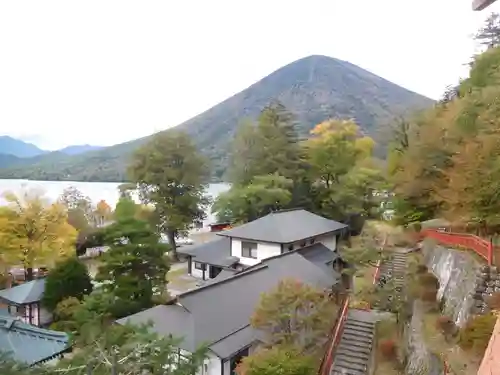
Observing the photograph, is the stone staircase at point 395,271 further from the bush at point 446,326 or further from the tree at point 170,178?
the tree at point 170,178

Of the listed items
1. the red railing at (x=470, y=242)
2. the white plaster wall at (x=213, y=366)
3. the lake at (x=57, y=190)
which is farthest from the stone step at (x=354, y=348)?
the lake at (x=57, y=190)

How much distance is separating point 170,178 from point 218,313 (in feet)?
57.5

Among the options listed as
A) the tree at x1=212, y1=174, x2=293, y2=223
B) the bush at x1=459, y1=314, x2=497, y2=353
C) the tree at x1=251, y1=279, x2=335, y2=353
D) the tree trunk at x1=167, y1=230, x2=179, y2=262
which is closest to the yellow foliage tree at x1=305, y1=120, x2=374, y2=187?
the tree at x1=212, y1=174, x2=293, y2=223

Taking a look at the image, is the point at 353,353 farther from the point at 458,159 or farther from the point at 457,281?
the point at 458,159

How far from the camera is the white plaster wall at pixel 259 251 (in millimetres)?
21094

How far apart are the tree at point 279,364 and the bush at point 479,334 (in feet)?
→ 11.9

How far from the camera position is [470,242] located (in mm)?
9109

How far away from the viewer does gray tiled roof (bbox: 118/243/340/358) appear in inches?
449

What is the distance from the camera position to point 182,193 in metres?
30.1

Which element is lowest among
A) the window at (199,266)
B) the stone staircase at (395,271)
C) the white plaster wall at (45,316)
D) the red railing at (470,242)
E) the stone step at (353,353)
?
the white plaster wall at (45,316)

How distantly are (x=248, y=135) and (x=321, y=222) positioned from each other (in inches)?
412

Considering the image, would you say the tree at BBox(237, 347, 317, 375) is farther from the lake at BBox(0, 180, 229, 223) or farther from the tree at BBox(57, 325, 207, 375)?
the lake at BBox(0, 180, 229, 223)

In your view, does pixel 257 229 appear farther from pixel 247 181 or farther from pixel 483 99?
pixel 483 99

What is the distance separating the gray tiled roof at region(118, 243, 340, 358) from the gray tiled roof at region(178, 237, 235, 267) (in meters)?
5.89
